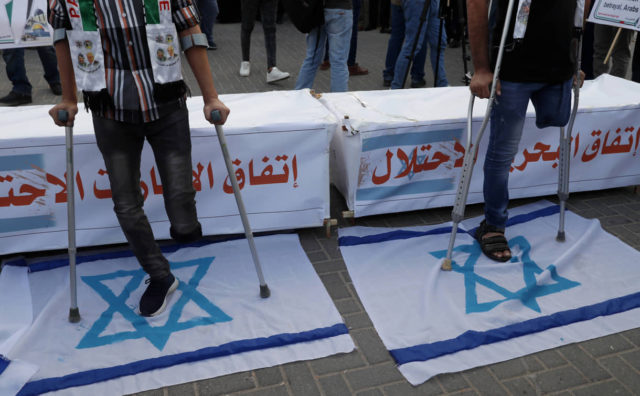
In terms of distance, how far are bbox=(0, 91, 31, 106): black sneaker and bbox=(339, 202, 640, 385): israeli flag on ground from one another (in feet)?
15.2

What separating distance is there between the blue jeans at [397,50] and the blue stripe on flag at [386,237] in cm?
362

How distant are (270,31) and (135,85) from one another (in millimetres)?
5209

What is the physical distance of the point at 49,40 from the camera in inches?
240

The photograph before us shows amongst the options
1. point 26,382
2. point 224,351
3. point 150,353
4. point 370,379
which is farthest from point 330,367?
point 26,382

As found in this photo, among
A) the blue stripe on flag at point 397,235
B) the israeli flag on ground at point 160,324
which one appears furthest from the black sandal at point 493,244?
the israeli flag on ground at point 160,324

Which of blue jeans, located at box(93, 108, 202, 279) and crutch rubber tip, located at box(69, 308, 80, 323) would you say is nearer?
blue jeans, located at box(93, 108, 202, 279)

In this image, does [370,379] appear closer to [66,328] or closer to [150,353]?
[150,353]

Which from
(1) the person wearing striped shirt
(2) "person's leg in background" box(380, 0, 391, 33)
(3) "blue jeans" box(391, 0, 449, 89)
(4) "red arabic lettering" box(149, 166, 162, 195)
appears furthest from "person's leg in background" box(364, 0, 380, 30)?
(1) the person wearing striped shirt

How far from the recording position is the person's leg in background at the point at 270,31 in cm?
721

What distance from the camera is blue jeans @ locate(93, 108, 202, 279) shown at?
2.55 meters

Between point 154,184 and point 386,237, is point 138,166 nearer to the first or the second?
point 154,184

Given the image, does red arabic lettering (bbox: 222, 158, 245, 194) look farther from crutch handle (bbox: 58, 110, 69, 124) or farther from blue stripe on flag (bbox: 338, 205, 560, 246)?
crutch handle (bbox: 58, 110, 69, 124)

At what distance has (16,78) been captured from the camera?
6270 mm

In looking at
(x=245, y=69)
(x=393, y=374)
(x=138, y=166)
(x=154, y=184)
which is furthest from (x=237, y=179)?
(x=245, y=69)
